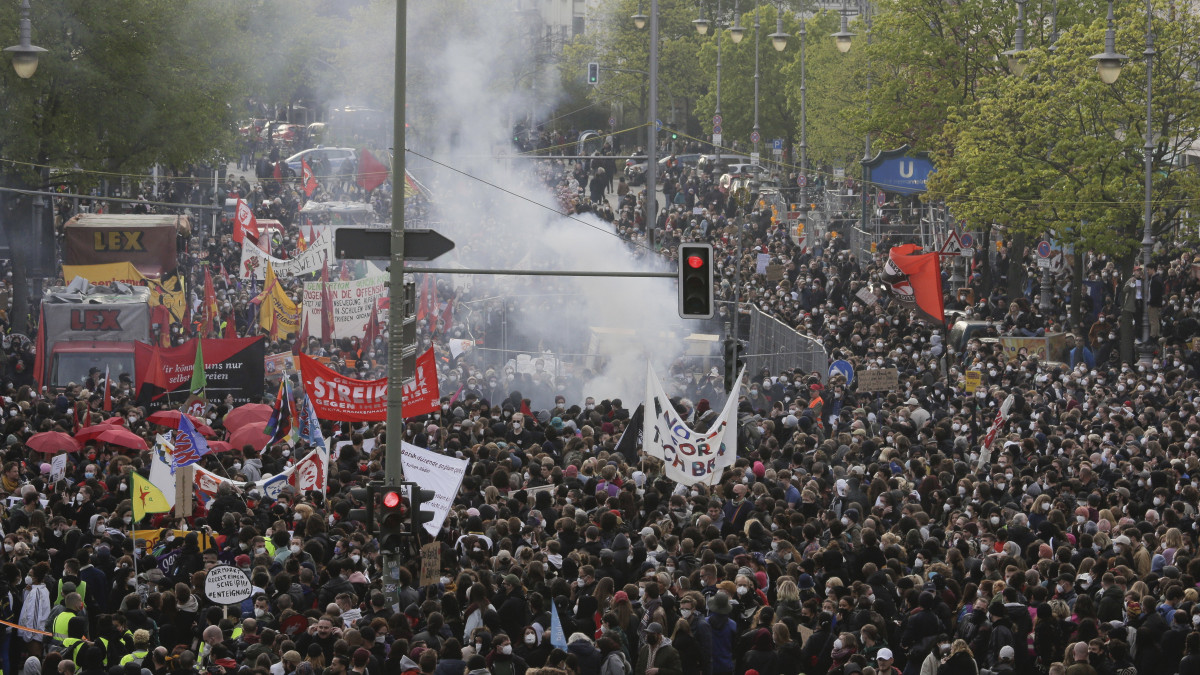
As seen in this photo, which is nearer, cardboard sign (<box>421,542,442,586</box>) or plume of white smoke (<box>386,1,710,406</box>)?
cardboard sign (<box>421,542,442,586</box>)

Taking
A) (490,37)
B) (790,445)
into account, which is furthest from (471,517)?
(490,37)

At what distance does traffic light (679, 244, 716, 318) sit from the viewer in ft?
51.5

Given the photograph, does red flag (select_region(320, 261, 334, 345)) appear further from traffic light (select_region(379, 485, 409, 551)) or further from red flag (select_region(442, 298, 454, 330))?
traffic light (select_region(379, 485, 409, 551))

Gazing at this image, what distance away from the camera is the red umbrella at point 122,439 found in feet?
64.0

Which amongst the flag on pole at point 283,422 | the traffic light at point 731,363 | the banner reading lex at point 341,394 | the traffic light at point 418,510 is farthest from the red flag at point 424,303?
the traffic light at point 418,510

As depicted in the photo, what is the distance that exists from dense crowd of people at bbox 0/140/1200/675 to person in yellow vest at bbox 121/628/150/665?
3 cm

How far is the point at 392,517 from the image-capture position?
44.5 ft

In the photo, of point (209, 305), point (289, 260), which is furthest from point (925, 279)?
point (209, 305)

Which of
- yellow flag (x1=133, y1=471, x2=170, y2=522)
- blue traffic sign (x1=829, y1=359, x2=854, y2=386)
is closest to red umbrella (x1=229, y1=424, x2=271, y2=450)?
yellow flag (x1=133, y1=471, x2=170, y2=522)

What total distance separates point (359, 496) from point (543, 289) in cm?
1927

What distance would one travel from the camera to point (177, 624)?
43.2 feet

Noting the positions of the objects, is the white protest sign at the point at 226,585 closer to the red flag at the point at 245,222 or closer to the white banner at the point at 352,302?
the white banner at the point at 352,302

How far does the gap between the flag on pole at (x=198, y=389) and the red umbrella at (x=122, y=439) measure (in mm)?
3003

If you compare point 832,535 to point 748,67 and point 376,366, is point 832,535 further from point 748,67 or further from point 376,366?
point 748,67
